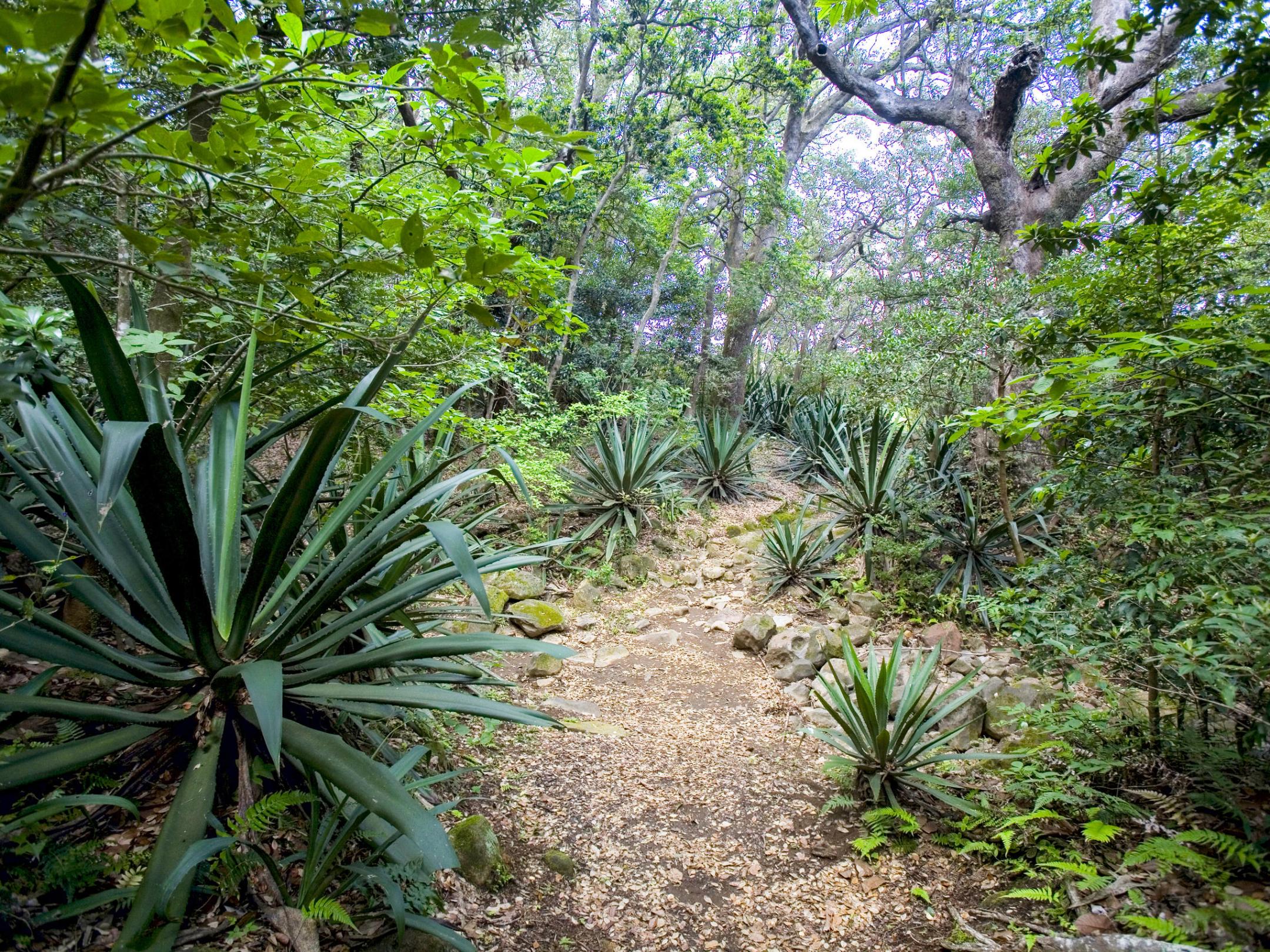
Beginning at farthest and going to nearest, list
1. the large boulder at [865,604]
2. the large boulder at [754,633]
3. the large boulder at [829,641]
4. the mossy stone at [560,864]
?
the large boulder at [865,604], the large boulder at [754,633], the large boulder at [829,641], the mossy stone at [560,864]

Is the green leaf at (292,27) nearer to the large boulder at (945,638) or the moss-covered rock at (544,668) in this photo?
the moss-covered rock at (544,668)

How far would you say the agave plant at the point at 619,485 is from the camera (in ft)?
20.8

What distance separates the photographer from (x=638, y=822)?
2.66 meters

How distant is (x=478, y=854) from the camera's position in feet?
6.61

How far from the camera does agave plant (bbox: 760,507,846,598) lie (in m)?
5.30

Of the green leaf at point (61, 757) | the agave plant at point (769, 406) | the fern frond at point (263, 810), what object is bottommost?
the fern frond at point (263, 810)

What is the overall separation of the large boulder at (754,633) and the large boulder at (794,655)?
6cm

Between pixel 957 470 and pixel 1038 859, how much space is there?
420 centimetres

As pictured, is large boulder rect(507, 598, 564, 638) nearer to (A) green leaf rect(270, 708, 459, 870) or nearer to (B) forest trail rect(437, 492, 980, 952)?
(B) forest trail rect(437, 492, 980, 952)

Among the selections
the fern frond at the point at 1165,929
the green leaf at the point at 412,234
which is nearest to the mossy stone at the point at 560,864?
the fern frond at the point at 1165,929

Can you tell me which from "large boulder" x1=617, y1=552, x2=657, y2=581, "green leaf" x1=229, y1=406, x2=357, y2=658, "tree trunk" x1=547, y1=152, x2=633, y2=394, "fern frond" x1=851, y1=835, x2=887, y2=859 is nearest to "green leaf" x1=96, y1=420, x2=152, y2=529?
"green leaf" x1=229, y1=406, x2=357, y2=658

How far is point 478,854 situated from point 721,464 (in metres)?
5.87

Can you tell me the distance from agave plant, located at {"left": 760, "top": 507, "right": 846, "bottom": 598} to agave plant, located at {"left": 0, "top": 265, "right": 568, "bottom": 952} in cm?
412

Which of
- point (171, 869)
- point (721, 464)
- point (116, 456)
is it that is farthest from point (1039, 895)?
point (721, 464)
